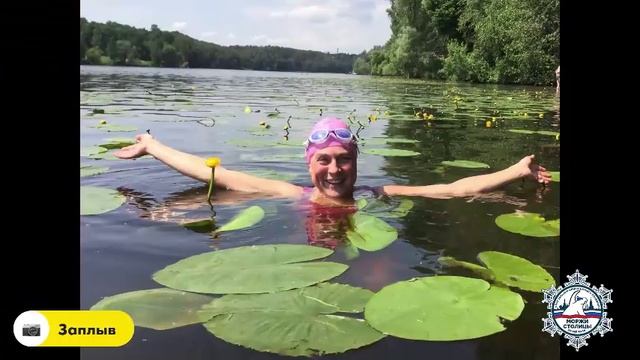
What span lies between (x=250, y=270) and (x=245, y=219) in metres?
0.97

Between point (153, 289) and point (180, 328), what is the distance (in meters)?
0.40

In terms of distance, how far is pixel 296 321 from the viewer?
6.91 feet

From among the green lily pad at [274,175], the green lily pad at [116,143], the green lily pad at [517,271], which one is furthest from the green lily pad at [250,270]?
the green lily pad at [116,143]

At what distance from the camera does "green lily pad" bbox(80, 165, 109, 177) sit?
4.77 m

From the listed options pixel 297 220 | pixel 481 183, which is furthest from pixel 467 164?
pixel 297 220

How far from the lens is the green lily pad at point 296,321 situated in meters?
1.96

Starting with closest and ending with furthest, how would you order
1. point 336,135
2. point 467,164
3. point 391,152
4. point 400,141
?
point 336,135 < point 467,164 < point 391,152 < point 400,141

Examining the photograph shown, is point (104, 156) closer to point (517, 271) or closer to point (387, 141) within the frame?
point (387, 141)

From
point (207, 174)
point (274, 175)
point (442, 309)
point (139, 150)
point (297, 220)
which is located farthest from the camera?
point (274, 175)
